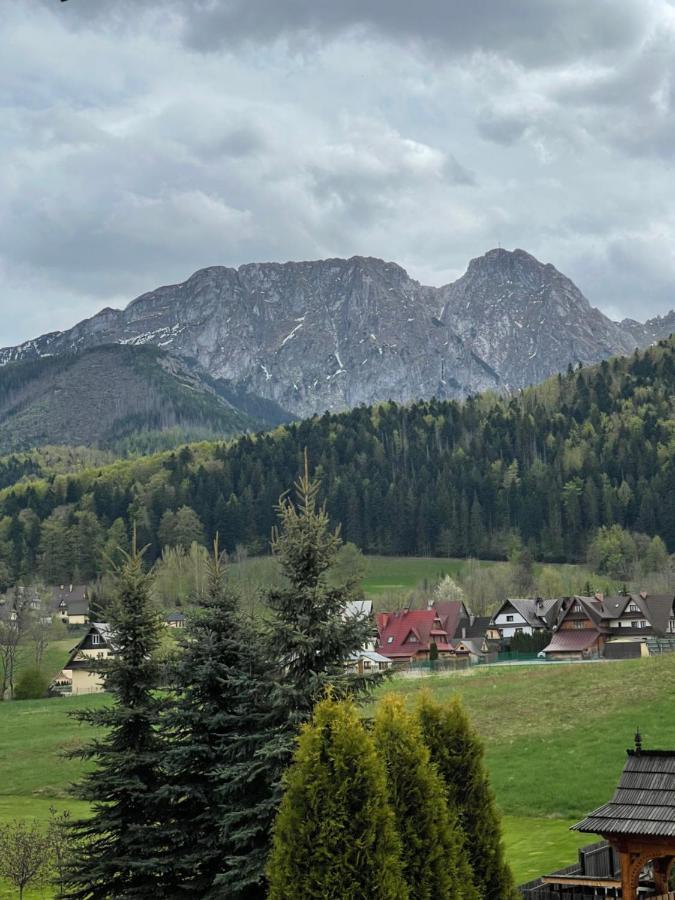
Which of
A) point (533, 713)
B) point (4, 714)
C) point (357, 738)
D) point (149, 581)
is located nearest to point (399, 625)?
point (4, 714)

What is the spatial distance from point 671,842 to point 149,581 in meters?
14.7

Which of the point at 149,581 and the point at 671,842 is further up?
the point at 149,581

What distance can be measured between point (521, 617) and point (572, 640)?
23.4 metres

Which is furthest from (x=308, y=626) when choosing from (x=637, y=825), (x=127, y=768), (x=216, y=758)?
(x=637, y=825)

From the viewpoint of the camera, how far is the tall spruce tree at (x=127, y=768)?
25.2 metres

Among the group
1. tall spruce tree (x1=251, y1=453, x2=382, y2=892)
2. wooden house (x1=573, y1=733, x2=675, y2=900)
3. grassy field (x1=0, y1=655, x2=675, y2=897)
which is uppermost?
tall spruce tree (x1=251, y1=453, x2=382, y2=892)

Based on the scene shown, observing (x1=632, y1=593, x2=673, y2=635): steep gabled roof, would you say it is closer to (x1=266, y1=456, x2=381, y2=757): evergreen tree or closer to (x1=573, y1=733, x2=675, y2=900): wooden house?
(x1=266, y1=456, x2=381, y2=757): evergreen tree

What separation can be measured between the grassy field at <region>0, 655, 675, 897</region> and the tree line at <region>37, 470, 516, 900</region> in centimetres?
1055

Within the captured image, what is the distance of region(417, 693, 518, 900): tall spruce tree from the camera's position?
22172mm

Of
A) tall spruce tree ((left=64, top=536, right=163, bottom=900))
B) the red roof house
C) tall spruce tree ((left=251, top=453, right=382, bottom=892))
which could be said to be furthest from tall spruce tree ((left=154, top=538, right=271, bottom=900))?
the red roof house

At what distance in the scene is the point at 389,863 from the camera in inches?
694

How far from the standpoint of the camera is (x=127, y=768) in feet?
84.6

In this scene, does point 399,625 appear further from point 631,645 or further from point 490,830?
point 490,830

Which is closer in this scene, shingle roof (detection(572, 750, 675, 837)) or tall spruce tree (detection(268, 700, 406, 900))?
tall spruce tree (detection(268, 700, 406, 900))
